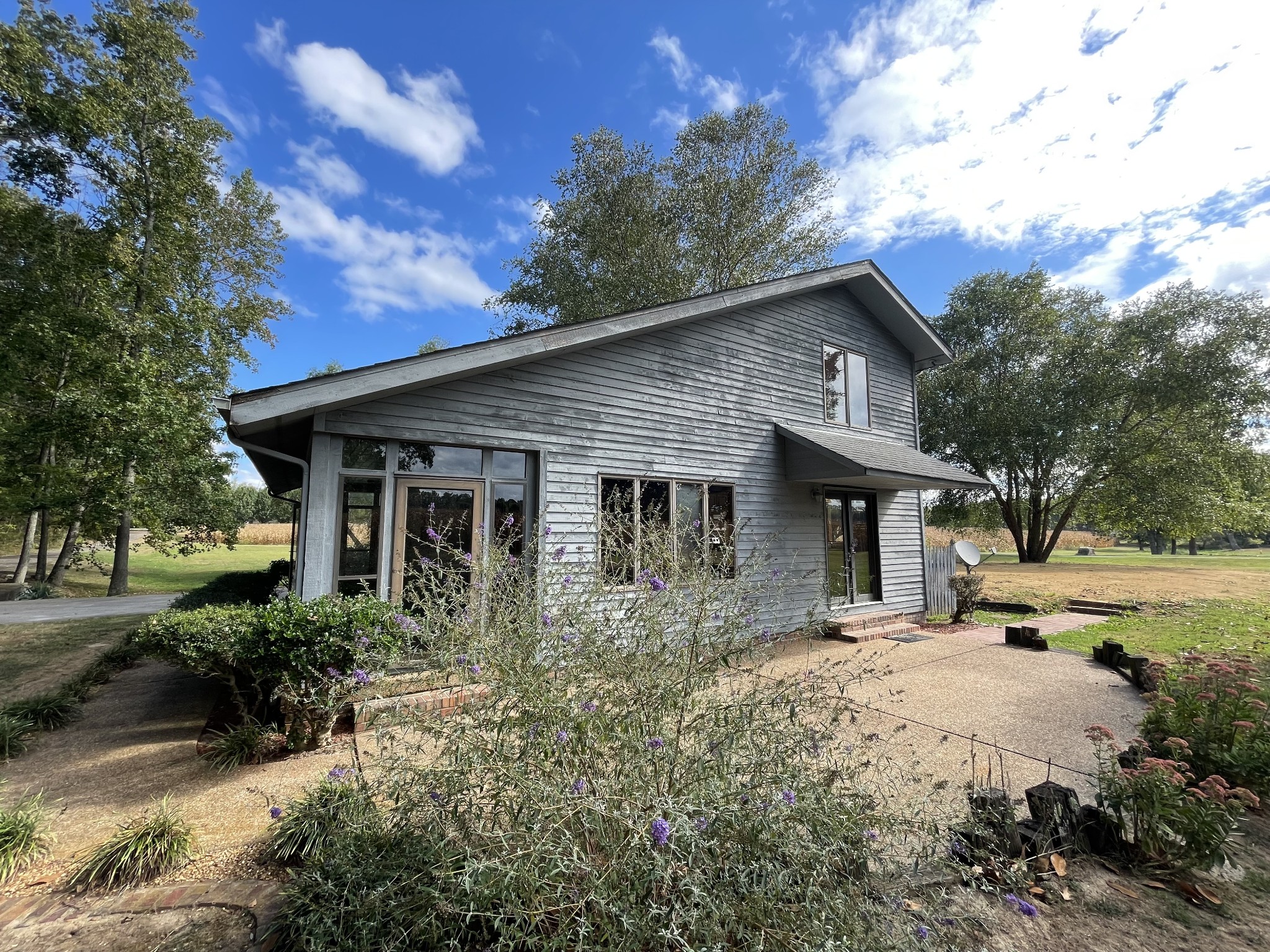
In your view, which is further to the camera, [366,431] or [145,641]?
[366,431]

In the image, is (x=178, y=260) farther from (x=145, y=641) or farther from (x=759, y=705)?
(x=759, y=705)

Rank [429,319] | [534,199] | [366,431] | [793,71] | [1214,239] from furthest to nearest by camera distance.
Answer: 1. [429,319]
2. [534,199]
3. [793,71]
4. [1214,239]
5. [366,431]

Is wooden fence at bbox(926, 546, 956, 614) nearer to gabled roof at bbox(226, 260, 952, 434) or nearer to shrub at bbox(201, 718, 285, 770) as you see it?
gabled roof at bbox(226, 260, 952, 434)

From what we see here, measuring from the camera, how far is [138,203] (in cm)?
1438

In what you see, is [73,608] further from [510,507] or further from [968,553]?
[968,553]

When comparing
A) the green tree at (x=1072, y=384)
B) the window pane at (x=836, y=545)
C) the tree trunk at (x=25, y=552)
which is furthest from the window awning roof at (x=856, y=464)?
the tree trunk at (x=25, y=552)

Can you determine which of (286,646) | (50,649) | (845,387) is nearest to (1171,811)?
(286,646)

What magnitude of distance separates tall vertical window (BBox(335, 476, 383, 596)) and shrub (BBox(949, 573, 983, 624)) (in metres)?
10.8

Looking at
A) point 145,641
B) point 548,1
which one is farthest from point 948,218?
point 145,641

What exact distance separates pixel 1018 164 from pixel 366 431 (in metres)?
11.5

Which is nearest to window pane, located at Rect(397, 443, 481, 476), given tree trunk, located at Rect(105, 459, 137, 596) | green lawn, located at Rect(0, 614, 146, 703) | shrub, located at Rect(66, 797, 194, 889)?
shrub, located at Rect(66, 797, 194, 889)

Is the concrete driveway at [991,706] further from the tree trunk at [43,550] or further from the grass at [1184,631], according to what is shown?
Answer: the tree trunk at [43,550]

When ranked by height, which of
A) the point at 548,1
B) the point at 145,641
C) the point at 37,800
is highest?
the point at 548,1

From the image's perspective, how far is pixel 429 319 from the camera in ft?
102
